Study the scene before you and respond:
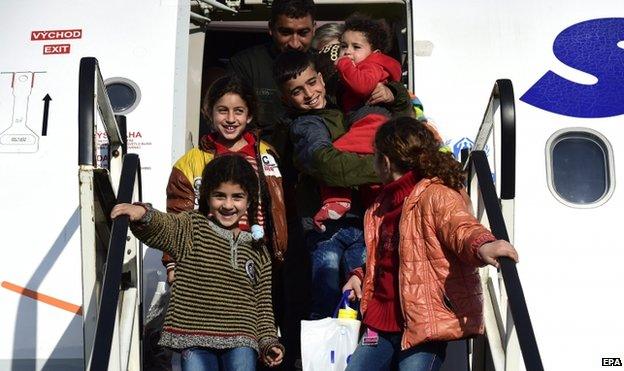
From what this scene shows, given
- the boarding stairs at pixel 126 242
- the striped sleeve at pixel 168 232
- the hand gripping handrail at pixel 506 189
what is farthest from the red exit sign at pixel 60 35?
the hand gripping handrail at pixel 506 189

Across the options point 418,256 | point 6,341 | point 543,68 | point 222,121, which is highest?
point 543,68

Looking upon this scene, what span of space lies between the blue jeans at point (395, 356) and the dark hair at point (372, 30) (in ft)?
6.38

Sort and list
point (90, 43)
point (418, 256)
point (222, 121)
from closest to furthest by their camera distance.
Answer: point (418, 256) → point (222, 121) → point (90, 43)

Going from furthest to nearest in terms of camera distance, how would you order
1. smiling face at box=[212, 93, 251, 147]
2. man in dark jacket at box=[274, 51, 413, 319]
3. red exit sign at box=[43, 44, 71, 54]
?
1. red exit sign at box=[43, 44, 71, 54]
2. smiling face at box=[212, 93, 251, 147]
3. man in dark jacket at box=[274, 51, 413, 319]

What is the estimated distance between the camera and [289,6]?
23.1 feet

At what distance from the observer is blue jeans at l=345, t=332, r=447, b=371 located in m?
5.07

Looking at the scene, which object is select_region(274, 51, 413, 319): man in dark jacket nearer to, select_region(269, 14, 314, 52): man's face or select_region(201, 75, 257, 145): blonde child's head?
select_region(201, 75, 257, 145): blonde child's head

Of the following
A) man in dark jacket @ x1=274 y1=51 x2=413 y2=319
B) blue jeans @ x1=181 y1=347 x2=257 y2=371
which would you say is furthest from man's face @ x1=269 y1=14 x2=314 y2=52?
blue jeans @ x1=181 y1=347 x2=257 y2=371

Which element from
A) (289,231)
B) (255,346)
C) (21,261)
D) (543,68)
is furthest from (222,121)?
(543,68)

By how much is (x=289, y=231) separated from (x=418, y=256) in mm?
1668

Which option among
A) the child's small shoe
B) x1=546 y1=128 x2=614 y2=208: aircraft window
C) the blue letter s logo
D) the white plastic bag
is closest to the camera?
the white plastic bag

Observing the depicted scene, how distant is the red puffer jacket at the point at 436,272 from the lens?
4.98 m

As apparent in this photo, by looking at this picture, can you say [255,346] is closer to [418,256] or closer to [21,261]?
[418,256]

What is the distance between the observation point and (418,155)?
5273 millimetres
